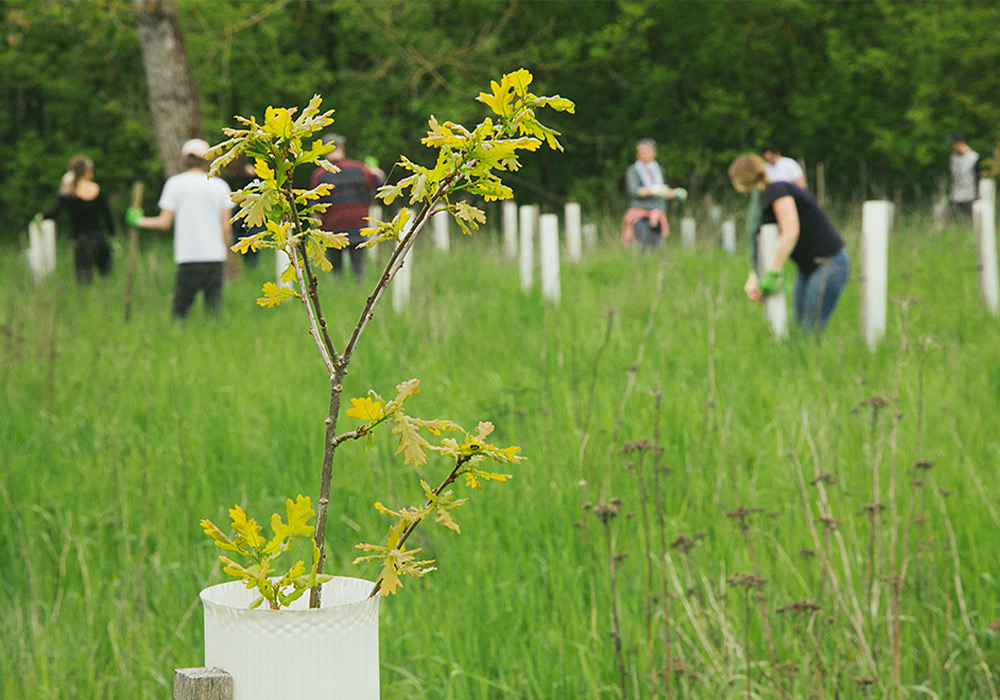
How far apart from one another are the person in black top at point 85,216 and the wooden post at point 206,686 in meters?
10.4

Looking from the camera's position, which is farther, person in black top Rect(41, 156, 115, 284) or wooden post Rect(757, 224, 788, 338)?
person in black top Rect(41, 156, 115, 284)

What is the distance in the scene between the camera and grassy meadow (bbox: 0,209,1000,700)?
267cm

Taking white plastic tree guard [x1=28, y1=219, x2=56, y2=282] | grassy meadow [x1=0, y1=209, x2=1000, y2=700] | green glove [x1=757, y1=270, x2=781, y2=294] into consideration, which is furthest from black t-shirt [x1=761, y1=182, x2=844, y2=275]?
white plastic tree guard [x1=28, y1=219, x2=56, y2=282]

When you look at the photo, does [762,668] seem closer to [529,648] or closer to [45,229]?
[529,648]

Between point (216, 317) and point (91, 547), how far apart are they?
15.7 feet

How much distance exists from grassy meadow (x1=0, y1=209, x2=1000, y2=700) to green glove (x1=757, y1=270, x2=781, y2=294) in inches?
12.2

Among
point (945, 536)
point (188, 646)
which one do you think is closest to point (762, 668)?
point (945, 536)

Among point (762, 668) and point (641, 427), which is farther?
point (641, 427)

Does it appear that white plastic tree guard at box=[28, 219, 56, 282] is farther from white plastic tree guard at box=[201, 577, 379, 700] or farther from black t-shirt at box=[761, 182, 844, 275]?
white plastic tree guard at box=[201, 577, 379, 700]

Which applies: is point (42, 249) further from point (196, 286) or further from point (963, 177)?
point (963, 177)

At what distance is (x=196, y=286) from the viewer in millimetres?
8508

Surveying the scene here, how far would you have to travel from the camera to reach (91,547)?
3.89 metres

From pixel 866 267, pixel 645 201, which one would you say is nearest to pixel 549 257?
pixel 866 267

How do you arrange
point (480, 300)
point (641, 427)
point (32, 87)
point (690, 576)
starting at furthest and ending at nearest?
point (32, 87) → point (480, 300) → point (641, 427) → point (690, 576)
